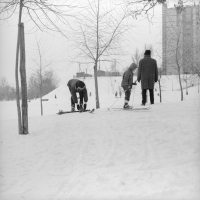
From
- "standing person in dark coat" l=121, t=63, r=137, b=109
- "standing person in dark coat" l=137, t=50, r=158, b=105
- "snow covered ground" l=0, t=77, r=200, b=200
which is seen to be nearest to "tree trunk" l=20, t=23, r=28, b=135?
"snow covered ground" l=0, t=77, r=200, b=200

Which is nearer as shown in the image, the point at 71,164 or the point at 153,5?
the point at 71,164

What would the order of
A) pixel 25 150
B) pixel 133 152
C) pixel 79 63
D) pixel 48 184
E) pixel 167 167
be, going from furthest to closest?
pixel 79 63
pixel 25 150
pixel 133 152
pixel 167 167
pixel 48 184

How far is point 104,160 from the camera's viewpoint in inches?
193

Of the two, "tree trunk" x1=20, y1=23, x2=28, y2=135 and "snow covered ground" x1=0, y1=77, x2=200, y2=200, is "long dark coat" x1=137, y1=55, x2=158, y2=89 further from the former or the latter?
"tree trunk" x1=20, y1=23, x2=28, y2=135

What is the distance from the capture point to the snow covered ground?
3.78 metres

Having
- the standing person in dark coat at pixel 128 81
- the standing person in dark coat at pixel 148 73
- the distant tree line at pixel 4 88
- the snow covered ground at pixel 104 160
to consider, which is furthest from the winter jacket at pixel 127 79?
the distant tree line at pixel 4 88

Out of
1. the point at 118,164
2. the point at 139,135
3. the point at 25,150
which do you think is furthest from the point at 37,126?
the point at 118,164

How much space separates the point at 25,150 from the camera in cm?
560

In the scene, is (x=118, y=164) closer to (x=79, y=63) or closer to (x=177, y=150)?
(x=177, y=150)

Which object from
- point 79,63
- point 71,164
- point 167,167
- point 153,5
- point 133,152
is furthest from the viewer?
point 79,63

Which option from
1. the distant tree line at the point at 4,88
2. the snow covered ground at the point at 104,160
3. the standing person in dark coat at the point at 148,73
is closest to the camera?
the snow covered ground at the point at 104,160

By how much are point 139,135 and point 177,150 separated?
124cm

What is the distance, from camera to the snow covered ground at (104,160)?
3775 mm

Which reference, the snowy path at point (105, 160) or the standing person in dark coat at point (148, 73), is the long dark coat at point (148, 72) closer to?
the standing person in dark coat at point (148, 73)
